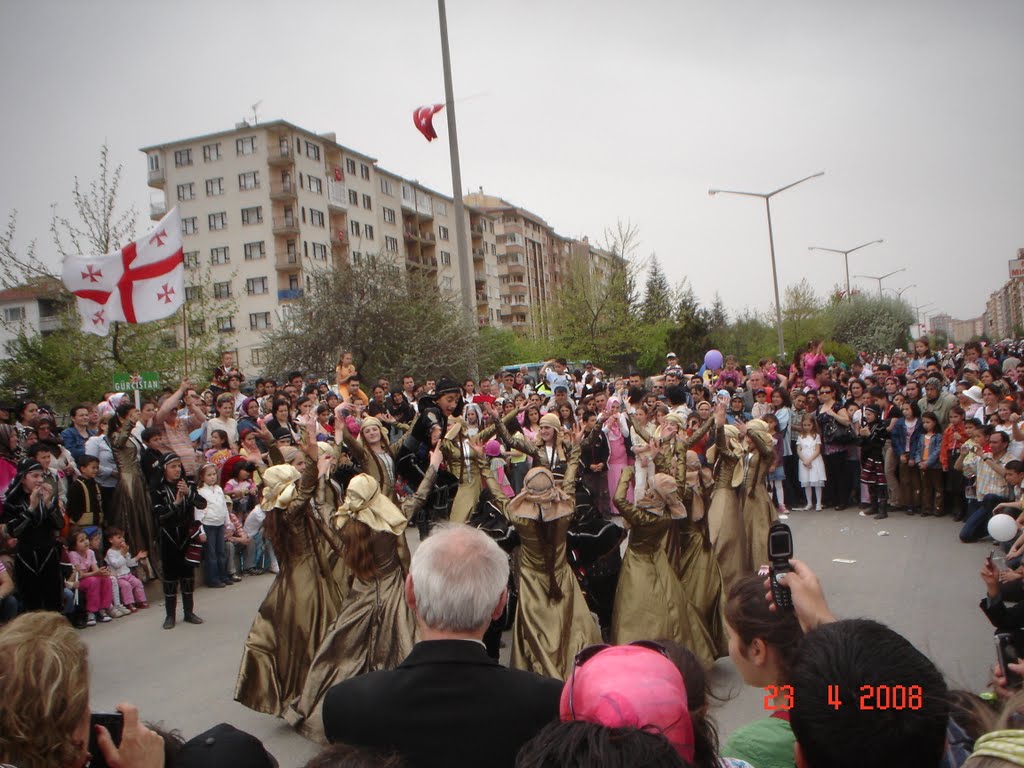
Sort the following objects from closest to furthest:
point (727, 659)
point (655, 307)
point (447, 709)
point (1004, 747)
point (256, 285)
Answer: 1. point (1004, 747)
2. point (447, 709)
3. point (727, 659)
4. point (655, 307)
5. point (256, 285)

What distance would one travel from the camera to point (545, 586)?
18.5 ft

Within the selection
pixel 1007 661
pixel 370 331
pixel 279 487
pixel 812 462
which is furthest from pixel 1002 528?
pixel 370 331

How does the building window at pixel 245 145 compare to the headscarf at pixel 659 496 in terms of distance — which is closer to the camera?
A: the headscarf at pixel 659 496

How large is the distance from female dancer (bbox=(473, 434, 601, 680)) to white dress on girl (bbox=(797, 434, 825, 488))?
796cm

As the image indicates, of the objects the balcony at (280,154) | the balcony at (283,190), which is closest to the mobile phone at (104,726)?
the balcony at (283,190)

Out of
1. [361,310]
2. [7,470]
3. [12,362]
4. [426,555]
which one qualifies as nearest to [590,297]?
[361,310]

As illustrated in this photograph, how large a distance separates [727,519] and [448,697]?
5759mm

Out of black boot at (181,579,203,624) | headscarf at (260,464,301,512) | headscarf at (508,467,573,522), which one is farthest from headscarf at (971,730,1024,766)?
black boot at (181,579,203,624)

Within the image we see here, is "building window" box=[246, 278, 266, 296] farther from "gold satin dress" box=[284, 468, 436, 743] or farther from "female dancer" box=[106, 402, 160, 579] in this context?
"gold satin dress" box=[284, 468, 436, 743]

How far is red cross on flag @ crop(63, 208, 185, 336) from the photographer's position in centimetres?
973

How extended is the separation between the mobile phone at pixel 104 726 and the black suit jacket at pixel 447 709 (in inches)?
21.1

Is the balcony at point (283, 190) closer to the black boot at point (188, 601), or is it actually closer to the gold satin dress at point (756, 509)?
the black boot at point (188, 601)

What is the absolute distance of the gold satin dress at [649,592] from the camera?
5781 mm

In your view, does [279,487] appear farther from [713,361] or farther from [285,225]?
[285,225]
